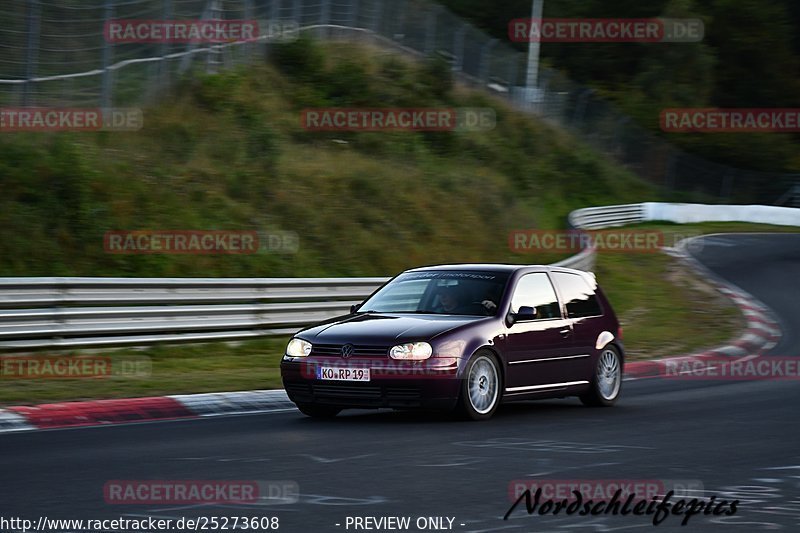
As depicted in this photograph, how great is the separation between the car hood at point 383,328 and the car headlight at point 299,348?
0.06 meters

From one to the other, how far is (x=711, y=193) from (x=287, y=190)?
1352 inches

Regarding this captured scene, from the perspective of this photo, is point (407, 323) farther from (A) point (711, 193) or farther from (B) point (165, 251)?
(A) point (711, 193)

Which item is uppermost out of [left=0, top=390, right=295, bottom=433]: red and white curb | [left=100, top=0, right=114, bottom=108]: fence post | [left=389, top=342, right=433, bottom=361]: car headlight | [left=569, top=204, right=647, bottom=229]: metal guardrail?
[left=100, top=0, right=114, bottom=108]: fence post

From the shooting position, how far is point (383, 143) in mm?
33969

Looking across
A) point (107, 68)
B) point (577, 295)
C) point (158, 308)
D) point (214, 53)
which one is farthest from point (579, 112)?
point (577, 295)

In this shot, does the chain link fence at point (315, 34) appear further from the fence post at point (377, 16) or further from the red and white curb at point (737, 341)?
the red and white curb at point (737, 341)

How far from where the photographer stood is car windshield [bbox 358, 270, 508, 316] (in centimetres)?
1170

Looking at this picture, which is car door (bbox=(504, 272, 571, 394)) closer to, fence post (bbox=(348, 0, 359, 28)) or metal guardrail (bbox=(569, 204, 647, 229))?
metal guardrail (bbox=(569, 204, 647, 229))

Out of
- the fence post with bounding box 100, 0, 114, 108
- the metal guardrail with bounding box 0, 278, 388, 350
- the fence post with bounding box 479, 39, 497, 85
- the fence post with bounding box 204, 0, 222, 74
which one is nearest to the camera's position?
the metal guardrail with bounding box 0, 278, 388, 350

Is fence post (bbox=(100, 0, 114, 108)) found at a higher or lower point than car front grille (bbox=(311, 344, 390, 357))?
higher

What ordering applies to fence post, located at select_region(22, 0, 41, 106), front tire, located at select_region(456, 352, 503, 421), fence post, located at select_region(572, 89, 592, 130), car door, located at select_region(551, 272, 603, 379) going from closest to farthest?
1. front tire, located at select_region(456, 352, 503, 421)
2. car door, located at select_region(551, 272, 603, 379)
3. fence post, located at select_region(22, 0, 41, 106)
4. fence post, located at select_region(572, 89, 592, 130)

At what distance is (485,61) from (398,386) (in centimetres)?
3689

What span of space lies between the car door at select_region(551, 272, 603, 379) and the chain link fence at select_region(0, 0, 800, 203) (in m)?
11.3

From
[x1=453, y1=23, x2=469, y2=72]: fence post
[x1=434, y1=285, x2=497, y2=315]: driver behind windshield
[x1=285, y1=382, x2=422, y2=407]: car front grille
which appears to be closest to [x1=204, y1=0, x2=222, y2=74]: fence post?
[x1=453, y1=23, x2=469, y2=72]: fence post
